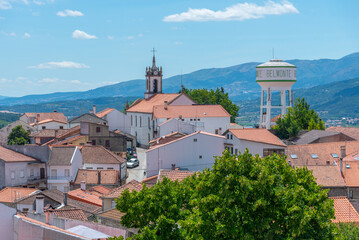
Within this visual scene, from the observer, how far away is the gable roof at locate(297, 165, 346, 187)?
168 ft

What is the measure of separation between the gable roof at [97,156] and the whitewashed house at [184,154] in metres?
11.2

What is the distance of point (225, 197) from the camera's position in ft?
83.7

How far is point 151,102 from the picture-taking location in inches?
A: 4269

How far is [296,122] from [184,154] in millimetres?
40074

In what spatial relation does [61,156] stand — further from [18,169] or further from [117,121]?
[117,121]

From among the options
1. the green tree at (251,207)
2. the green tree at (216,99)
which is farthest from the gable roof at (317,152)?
the green tree at (216,99)

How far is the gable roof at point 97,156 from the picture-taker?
65.5 meters

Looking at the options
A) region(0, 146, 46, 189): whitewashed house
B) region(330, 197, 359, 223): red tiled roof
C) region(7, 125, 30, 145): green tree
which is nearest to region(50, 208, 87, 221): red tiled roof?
region(330, 197, 359, 223): red tiled roof

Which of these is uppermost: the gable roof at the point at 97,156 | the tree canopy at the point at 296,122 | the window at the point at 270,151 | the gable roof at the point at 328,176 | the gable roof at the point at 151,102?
→ the gable roof at the point at 151,102

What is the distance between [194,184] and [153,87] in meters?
88.2

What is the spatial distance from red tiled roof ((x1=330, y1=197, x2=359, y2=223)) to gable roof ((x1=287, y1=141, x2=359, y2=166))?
21045mm

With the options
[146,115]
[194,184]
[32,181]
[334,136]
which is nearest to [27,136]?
[146,115]

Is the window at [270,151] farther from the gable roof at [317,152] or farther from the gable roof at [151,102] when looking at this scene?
the gable roof at [151,102]

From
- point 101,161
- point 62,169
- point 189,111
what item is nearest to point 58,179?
point 62,169
